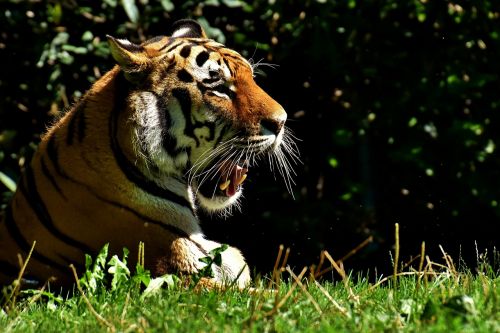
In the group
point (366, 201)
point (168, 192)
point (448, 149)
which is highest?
point (168, 192)

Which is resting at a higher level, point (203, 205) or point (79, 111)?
point (79, 111)

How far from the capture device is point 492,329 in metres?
3.03

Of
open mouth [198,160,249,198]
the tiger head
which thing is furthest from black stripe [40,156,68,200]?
open mouth [198,160,249,198]

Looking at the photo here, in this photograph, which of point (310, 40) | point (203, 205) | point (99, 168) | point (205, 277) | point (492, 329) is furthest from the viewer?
point (310, 40)

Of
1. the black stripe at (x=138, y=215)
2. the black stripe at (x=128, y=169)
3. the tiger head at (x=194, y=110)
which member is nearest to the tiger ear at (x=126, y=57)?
the tiger head at (x=194, y=110)

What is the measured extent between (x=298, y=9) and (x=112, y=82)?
264 cm

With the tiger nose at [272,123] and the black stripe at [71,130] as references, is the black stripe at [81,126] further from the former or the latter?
the tiger nose at [272,123]

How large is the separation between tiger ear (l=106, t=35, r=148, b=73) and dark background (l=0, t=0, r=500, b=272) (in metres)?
1.88

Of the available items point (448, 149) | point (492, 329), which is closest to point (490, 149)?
point (448, 149)

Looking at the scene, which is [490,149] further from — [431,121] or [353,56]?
[353,56]

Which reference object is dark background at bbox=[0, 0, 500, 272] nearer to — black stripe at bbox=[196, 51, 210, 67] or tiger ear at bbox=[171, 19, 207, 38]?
tiger ear at bbox=[171, 19, 207, 38]

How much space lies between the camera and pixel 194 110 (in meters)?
4.73

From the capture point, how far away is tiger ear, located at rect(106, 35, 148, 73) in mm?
4562

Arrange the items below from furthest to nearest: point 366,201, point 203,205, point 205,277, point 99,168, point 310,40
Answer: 1. point 366,201
2. point 310,40
3. point 203,205
4. point 99,168
5. point 205,277
